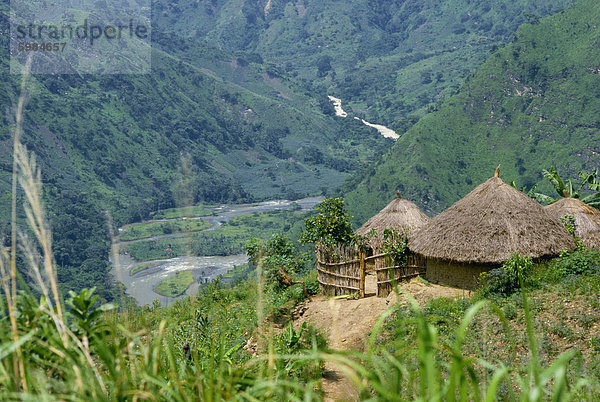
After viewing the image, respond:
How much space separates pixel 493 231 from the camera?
12719 millimetres

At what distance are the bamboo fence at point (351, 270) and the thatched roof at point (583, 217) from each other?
3771 millimetres

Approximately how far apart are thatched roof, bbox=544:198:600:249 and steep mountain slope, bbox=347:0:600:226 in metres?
58.2

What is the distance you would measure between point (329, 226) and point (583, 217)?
6000 millimetres

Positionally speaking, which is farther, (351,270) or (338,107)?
(338,107)

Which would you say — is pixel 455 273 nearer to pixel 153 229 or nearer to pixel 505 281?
pixel 505 281

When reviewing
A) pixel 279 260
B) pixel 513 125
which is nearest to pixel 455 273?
pixel 279 260

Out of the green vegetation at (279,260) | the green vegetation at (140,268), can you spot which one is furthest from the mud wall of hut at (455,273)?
the green vegetation at (140,268)

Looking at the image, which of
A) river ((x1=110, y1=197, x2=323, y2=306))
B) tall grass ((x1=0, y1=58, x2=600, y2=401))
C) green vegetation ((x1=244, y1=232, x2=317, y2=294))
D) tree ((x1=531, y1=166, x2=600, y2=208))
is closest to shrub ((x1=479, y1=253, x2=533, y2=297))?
green vegetation ((x1=244, y1=232, x2=317, y2=294))

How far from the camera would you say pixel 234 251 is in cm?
8194

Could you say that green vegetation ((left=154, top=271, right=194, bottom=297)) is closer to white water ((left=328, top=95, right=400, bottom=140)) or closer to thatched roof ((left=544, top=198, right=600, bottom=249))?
thatched roof ((left=544, top=198, right=600, bottom=249))

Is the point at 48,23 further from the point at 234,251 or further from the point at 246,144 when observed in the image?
the point at 234,251

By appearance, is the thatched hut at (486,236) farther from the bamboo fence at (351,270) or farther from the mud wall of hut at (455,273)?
the bamboo fence at (351,270)

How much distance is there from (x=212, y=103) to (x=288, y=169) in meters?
32.0

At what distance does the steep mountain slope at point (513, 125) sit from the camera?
76.2m
